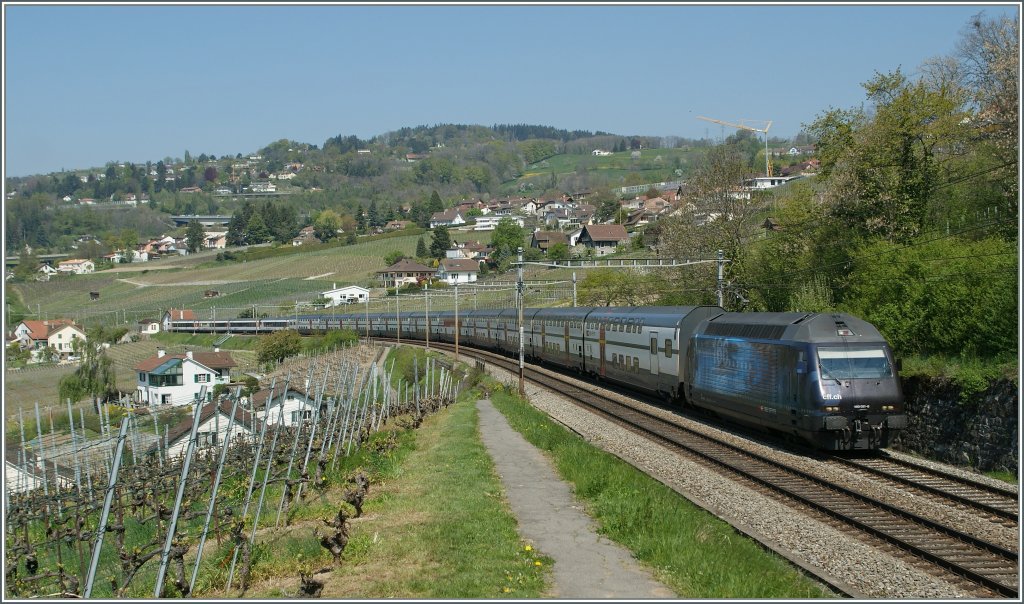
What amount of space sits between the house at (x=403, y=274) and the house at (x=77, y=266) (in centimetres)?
4699

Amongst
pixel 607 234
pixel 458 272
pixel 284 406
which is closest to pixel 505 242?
pixel 458 272

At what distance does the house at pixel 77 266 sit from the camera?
482ft

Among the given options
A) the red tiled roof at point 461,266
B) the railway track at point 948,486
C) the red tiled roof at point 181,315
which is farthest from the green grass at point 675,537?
the red tiled roof at point 461,266

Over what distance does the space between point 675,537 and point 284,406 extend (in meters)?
21.0

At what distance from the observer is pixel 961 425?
24266 mm

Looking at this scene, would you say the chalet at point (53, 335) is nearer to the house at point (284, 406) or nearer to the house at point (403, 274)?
the house at point (284, 406)

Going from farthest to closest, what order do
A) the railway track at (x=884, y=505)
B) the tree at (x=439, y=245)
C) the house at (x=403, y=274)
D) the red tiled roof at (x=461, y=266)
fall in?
the tree at (x=439, y=245), the house at (x=403, y=274), the red tiled roof at (x=461, y=266), the railway track at (x=884, y=505)

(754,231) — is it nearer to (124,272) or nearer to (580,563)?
(580,563)

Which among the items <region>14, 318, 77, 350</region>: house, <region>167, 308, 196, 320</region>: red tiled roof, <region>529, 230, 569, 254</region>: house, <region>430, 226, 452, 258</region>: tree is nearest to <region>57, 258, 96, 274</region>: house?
<region>167, 308, 196, 320</region>: red tiled roof

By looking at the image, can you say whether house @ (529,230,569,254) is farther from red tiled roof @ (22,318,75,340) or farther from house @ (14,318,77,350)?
red tiled roof @ (22,318,75,340)

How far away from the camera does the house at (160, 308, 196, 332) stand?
106381 mm

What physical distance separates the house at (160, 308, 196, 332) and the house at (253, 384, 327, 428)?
67313 mm

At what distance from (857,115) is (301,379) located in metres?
32.3

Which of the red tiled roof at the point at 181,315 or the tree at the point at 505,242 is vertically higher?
the tree at the point at 505,242
